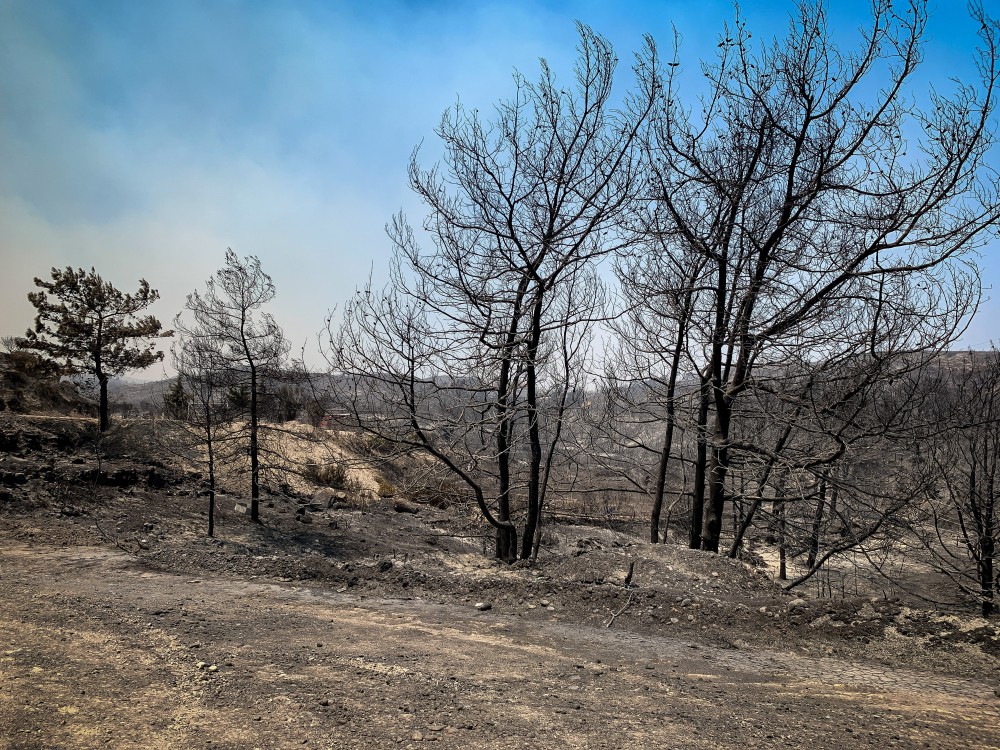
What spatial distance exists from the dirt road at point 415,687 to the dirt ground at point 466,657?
0.02m

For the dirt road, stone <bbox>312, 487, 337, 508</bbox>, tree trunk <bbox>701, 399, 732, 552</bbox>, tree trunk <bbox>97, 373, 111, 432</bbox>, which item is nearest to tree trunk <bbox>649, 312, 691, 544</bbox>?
tree trunk <bbox>701, 399, 732, 552</bbox>

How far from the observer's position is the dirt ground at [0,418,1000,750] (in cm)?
335

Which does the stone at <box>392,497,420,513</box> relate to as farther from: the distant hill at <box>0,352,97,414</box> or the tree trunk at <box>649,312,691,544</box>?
the distant hill at <box>0,352,97,414</box>

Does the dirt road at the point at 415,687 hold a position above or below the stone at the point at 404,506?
above

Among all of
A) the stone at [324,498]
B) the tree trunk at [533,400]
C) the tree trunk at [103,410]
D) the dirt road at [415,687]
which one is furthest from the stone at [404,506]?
the dirt road at [415,687]

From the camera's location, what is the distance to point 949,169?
20.1 ft

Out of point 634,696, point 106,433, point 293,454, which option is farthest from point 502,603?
point 106,433

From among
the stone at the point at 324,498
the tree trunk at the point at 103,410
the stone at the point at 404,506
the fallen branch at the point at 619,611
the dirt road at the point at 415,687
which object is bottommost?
the stone at the point at 404,506

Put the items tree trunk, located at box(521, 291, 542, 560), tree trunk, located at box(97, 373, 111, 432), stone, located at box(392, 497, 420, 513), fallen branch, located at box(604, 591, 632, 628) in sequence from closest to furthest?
fallen branch, located at box(604, 591, 632, 628) → tree trunk, located at box(521, 291, 542, 560) → stone, located at box(392, 497, 420, 513) → tree trunk, located at box(97, 373, 111, 432)

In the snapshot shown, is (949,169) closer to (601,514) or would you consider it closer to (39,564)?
(39,564)

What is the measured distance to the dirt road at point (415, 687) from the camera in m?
3.29

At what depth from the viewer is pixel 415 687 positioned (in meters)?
3.94

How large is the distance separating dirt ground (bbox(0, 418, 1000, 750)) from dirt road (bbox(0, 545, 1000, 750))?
17 millimetres

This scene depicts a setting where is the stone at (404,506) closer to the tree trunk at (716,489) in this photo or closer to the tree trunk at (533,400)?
the tree trunk at (533,400)
